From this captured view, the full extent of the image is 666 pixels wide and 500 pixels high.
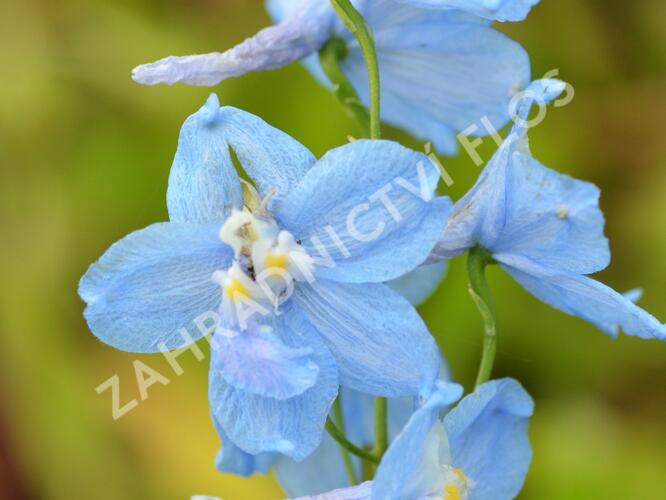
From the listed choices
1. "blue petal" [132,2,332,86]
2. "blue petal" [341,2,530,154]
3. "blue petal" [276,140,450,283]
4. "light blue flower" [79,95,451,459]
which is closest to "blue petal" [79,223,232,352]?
"light blue flower" [79,95,451,459]

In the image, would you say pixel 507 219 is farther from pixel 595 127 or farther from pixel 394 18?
pixel 595 127

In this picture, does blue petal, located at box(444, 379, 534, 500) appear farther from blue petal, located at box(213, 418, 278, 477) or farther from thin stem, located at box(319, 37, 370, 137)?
thin stem, located at box(319, 37, 370, 137)

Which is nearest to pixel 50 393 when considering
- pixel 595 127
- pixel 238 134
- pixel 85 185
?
pixel 85 185

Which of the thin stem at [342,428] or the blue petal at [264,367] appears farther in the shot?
the thin stem at [342,428]

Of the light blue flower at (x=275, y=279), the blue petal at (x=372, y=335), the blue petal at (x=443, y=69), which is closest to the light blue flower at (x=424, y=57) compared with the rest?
the blue petal at (x=443, y=69)

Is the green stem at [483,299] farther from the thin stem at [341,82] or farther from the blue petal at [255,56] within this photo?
the blue petal at [255,56]

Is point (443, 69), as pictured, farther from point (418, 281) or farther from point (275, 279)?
point (275, 279)

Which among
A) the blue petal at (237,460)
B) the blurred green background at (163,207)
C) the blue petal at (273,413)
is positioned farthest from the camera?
the blurred green background at (163,207)

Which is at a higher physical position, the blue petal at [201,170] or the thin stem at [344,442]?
the blue petal at [201,170]
